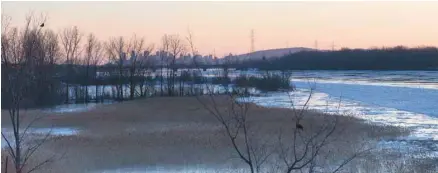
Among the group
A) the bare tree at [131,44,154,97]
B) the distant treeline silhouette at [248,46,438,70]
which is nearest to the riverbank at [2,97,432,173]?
the bare tree at [131,44,154,97]

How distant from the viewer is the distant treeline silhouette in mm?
82875

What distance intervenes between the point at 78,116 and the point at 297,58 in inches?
2641

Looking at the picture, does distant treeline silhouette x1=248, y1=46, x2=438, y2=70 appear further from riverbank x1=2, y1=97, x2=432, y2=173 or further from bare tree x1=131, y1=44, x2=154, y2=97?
riverbank x1=2, y1=97, x2=432, y2=173

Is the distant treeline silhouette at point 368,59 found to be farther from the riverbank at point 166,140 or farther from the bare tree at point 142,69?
the riverbank at point 166,140

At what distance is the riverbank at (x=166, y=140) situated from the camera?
15.0m

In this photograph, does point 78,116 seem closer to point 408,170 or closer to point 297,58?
point 408,170

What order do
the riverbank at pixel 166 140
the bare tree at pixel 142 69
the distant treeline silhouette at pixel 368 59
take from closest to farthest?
the riverbank at pixel 166 140 → the bare tree at pixel 142 69 → the distant treeline silhouette at pixel 368 59

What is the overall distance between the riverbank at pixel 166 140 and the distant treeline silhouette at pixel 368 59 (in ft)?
178

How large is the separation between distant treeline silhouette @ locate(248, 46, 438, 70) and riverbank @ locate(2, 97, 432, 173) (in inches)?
2141

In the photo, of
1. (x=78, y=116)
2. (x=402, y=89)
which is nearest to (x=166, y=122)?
(x=78, y=116)

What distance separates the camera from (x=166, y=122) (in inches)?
1014

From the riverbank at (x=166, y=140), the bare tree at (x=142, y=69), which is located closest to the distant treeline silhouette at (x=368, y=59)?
the bare tree at (x=142, y=69)

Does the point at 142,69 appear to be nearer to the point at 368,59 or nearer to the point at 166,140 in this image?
the point at 166,140

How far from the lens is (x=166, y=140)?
62.6ft
